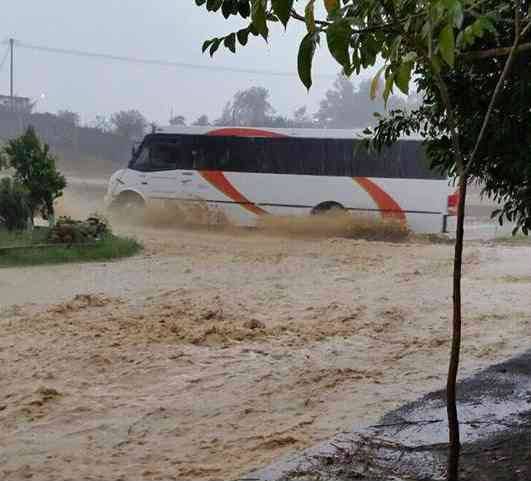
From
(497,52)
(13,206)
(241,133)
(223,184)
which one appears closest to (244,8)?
(497,52)

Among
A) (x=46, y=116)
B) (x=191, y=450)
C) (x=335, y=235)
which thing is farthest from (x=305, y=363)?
(x=46, y=116)

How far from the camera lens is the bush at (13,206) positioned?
14.6 m

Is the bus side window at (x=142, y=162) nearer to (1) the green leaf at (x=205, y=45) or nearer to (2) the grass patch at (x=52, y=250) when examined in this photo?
(2) the grass patch at (x=52, y=250)

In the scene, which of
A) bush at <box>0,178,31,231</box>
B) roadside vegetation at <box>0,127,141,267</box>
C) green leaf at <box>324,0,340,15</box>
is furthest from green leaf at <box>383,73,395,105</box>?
bush at <box>0,178,31,231</box>

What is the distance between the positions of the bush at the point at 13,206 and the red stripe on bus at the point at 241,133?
6.24 metres

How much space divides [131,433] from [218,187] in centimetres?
1472

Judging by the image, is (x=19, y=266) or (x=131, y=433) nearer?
(x=131, y=433)

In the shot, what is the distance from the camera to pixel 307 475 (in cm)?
342

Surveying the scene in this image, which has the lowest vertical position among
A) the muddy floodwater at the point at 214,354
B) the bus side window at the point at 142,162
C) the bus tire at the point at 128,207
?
the muddy floodwater at the point at 214,354

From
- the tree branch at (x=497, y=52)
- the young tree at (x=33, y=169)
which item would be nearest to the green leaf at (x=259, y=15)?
the tree branch at (x=497, y=52)

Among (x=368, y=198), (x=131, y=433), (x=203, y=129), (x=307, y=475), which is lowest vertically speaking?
(x=131, y=433)

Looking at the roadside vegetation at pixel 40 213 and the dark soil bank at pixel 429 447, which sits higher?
the roadside vegetation at pixel 40 213

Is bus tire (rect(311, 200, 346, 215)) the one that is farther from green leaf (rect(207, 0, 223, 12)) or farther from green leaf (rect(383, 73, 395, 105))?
green leaf (rect(383, 73, 395, 105))

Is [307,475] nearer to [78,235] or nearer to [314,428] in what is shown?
[314,428]
